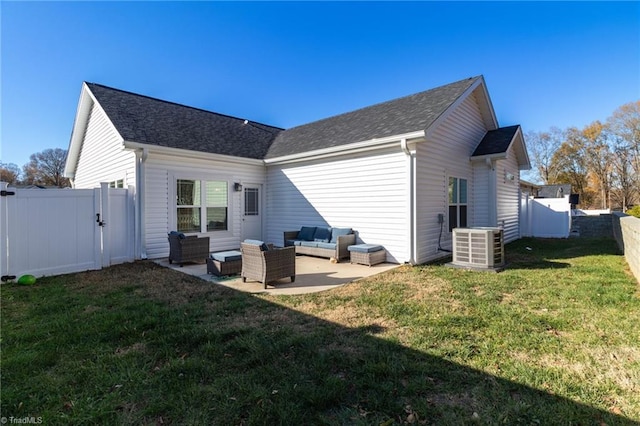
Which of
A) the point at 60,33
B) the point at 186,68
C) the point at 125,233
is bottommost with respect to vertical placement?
the point at 125,233

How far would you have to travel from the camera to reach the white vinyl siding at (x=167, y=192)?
8.18m

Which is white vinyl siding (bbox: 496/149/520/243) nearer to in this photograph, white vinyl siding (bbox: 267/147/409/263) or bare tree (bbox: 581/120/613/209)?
white vinyl siding (bbox: 267/147/409/263)

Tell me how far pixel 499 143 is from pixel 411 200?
5117 mm

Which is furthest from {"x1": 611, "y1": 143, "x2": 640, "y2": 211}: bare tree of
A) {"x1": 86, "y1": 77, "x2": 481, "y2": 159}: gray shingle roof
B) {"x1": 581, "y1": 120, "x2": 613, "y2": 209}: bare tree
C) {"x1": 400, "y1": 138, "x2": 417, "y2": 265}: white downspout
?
{"x1": 400, "y1": 138, "x2": 417, "y2": 265}: white downspout

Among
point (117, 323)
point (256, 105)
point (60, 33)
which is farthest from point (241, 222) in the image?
point (256, 105)

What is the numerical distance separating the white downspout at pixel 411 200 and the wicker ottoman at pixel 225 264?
4.17 metres

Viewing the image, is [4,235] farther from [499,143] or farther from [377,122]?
[499,143]

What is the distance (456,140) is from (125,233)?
979 centimetres

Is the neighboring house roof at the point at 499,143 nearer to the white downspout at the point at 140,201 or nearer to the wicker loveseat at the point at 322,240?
the wicker loveseat at the point at 322,240

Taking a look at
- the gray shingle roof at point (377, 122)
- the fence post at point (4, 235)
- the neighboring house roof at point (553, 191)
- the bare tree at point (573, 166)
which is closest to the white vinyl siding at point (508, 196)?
the gray shingle roof at point (377, 122)

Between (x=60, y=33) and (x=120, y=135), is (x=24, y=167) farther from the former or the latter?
(x=120, y=135)

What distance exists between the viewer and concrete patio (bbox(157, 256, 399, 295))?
18.5ft

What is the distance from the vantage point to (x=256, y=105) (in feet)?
63.3

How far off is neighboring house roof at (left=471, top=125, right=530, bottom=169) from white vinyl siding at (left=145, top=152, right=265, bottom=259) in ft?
27.9
